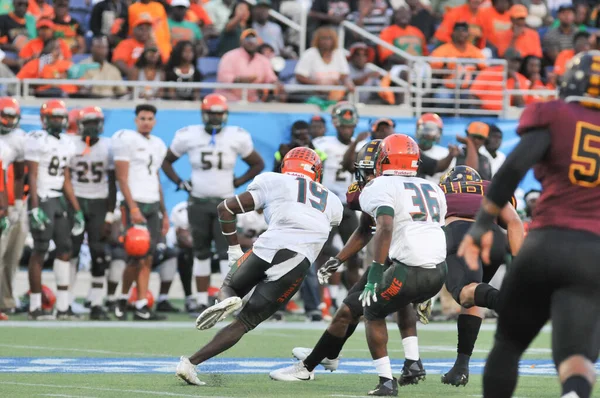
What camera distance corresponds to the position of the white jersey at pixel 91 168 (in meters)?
13.4

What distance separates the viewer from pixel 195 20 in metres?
17.6

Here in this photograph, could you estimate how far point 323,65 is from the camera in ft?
53.3

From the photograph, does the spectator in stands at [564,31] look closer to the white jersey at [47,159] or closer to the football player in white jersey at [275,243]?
the white jersey at [47,159]

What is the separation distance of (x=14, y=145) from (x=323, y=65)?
15.5ft

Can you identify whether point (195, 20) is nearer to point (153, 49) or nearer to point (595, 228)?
point (153, 49)

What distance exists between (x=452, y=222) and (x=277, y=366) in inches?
66.8

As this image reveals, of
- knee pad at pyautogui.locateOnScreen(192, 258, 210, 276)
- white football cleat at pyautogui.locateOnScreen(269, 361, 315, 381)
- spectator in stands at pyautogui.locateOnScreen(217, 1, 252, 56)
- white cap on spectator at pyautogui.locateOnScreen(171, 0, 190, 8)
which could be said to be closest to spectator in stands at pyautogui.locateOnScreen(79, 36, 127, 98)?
white cap on spectator at pyautogui.locateOnScreen(171, 0, 190, 8)

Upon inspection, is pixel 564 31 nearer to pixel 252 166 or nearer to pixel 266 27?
pixel 266 27

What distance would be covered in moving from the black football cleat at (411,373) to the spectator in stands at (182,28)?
31.5 ft

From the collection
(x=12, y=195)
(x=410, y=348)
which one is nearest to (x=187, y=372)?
(x=410, y=348)

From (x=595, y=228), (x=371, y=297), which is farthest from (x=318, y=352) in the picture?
(x=595, y=228)

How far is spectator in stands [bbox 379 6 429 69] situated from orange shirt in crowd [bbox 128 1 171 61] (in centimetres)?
308

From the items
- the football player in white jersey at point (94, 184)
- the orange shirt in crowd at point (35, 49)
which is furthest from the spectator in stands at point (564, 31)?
the football player in white jersey at point (94, 184)

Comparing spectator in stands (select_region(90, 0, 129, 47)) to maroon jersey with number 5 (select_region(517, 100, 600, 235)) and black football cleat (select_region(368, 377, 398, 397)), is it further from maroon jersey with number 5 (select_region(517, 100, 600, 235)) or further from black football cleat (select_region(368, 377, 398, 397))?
maroon jersey with number 5 (select_region(517, 100, 600, 235))
